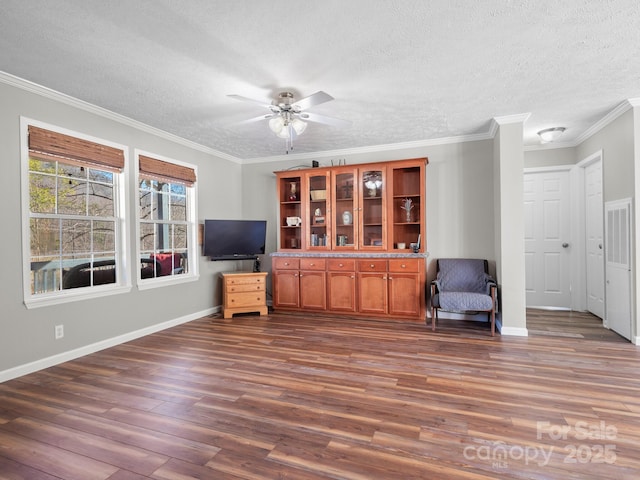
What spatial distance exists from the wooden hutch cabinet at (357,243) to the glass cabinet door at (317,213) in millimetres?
16

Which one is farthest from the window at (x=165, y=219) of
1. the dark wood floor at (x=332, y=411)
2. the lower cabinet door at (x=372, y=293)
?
the lower cabinet door at (x=372, y=293)

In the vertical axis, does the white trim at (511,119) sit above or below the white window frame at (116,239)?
above

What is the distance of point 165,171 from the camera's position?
14.4 ft

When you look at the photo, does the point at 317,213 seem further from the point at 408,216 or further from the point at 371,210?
the point at 408,216

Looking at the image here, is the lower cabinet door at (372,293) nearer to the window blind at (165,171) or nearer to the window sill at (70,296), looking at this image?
the window blind at (165,171)

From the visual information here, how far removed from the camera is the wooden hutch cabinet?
4.78m

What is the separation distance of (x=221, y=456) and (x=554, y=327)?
170 inches

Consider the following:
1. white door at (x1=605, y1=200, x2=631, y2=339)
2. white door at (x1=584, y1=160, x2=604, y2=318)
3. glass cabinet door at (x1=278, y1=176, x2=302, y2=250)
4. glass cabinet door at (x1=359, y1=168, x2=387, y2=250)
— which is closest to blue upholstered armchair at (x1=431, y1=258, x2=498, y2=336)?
glass cabinet door at (x1=359, y1=168, x2=387, y2=250)

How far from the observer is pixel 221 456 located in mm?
1831

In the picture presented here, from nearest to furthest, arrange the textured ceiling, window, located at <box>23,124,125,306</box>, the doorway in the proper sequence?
the textured ceiling → window, located at <box>23,124,125,306</box> → the doorway

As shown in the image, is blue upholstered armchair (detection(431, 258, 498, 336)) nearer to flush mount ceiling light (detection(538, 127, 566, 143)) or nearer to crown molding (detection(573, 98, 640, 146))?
flush mount ceiling light (detection(538, 127, 566, 143))

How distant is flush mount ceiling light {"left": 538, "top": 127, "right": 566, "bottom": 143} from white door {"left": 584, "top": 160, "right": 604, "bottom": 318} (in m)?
0.66

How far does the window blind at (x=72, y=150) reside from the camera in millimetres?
3068

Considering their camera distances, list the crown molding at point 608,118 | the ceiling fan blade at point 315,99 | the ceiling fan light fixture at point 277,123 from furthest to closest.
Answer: the crown molding at point 608,118 < the ceiling fan light fixture at point 277,123 < the ceiling fan blade at point 315,99
